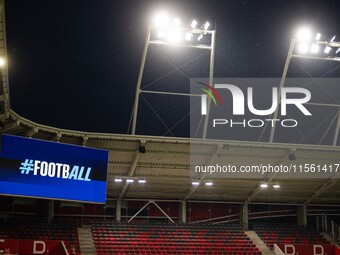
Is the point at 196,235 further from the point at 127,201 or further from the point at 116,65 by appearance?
the point at 116,65

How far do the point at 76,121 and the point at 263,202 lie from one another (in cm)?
1338

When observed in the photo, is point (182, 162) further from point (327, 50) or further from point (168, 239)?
point (327, 50)

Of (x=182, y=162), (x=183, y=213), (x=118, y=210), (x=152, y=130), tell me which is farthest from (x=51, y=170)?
(x=183, y=213)

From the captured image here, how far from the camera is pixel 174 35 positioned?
1004 inches

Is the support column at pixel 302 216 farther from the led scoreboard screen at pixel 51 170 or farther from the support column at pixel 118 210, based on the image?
the led scoreboard screen at pixel 51 170

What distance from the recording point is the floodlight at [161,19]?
2408 centimetres

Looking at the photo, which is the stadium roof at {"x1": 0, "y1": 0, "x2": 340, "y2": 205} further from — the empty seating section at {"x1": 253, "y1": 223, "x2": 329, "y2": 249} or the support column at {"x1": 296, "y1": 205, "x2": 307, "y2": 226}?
the empty seating section at {"x1": 253, "y1": 223, "x2": 329, "y2": 249}

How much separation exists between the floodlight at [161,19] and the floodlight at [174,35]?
0.51 metres

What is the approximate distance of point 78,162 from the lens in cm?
2369

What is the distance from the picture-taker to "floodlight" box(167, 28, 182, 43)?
25.3 m

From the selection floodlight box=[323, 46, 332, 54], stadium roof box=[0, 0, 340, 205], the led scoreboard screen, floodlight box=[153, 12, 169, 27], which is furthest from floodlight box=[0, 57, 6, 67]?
floodlight box=[323, 46, 332, 54]

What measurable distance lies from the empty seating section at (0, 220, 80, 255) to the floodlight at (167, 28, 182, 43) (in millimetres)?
11498

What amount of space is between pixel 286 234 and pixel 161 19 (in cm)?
1632

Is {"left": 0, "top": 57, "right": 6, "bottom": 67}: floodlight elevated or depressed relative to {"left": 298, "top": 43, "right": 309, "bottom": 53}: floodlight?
depressed
